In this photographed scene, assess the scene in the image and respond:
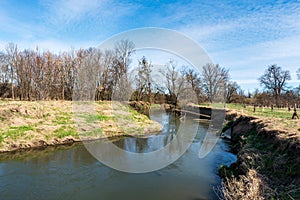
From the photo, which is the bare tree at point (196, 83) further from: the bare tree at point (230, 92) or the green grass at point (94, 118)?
the green grass at point (94, 118)

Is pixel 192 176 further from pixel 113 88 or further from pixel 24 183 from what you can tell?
pixel 113 88

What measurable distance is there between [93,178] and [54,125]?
28.4 feet

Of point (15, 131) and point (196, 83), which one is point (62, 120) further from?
point (196, 83)

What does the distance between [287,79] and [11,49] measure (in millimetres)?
49562

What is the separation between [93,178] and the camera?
8.73 meters

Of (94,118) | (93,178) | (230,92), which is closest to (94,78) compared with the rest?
(94,118)

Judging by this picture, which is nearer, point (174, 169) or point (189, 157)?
point (174, 169)

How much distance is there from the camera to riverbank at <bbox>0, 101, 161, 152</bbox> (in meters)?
13.4

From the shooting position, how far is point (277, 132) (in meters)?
9.70

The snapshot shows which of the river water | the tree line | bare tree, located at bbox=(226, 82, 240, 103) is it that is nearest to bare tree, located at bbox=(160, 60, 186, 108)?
the tree line

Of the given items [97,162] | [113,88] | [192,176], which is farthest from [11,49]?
[192,176]

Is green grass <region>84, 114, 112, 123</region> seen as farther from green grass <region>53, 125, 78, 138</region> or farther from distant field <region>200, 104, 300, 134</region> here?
distant field <region>200, 104, 300, 134</region>

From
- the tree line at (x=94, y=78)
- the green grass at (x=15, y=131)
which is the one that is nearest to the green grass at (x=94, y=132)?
the green grass at (x=15, y=131)

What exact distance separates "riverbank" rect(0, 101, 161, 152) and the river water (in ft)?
5.37
